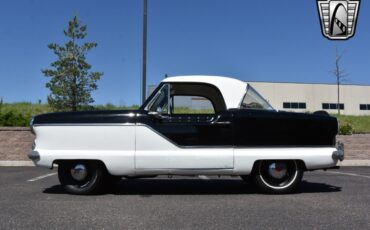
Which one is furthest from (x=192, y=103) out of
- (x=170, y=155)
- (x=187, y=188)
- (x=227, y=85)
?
(x=170, y=155)

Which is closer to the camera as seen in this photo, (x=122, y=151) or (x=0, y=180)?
(x=122, y=151)

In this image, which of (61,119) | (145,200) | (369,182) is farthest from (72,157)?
(369,182)

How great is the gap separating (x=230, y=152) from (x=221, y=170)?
310mm

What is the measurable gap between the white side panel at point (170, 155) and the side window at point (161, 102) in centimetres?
36

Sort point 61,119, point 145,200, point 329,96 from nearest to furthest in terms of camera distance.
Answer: point 145,200 → point 61,119 → point 329,96

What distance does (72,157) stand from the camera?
22.3 ft

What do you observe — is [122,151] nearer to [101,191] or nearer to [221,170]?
[101,191]

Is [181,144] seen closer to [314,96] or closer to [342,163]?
[342,163]

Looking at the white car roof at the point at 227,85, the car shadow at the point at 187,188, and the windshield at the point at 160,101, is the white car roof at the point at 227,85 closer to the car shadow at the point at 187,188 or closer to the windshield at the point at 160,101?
the windshield at the point at 160,101

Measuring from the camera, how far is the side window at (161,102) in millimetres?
6988

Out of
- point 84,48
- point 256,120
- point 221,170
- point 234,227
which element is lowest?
point 234,227

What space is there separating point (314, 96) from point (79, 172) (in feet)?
184

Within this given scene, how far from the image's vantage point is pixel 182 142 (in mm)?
6812

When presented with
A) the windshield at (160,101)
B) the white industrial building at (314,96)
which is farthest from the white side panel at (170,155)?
the white industrial building at (314,96)
